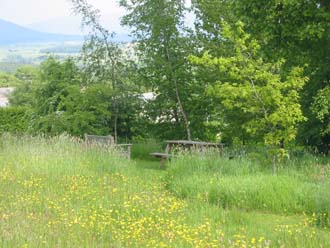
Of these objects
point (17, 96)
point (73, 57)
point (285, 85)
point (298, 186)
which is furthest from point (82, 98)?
point (17, 96)

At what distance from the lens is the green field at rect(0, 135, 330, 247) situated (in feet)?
18.9

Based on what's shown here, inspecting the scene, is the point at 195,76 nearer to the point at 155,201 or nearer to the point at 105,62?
the point at 105,62

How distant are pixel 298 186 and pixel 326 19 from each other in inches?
187

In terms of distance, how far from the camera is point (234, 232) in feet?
20.3

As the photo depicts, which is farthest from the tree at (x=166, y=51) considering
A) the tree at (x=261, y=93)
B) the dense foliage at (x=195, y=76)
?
the tree at (x=261, y=93)

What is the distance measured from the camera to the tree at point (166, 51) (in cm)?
1500

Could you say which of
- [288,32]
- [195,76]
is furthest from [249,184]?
[195,76]

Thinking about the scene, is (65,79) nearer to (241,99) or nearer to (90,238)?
(241,99)

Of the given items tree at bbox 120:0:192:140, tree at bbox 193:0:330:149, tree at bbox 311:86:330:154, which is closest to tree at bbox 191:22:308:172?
tree at bbox 311:86:330:154

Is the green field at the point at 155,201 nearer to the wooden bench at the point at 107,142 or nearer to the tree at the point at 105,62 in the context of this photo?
the wooden bench at the point at 107,142

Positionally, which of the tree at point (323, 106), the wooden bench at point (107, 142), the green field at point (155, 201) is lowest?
the green field at point (155, 201)

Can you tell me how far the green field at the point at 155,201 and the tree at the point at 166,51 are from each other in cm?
417

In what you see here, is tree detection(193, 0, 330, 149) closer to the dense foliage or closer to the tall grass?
the dense foliage

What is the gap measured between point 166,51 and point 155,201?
840 cm
